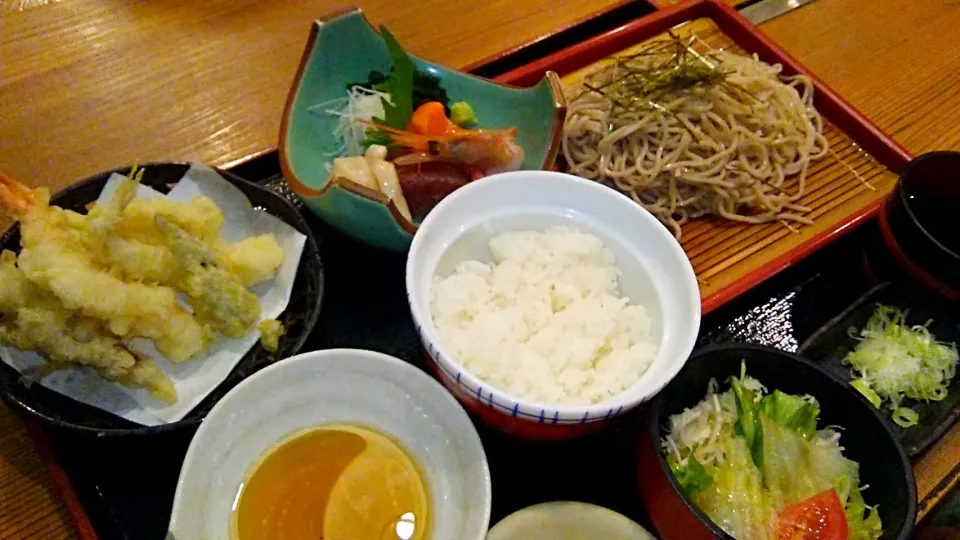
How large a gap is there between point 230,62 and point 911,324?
2180mm

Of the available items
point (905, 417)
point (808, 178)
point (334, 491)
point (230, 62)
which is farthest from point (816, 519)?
point (230, 62)

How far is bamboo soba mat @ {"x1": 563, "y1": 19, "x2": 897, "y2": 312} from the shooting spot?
6.72 feet

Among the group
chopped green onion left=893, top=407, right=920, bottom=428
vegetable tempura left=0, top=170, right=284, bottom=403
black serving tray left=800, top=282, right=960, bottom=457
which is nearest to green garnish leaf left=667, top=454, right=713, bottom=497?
black serving tray left=800, top=282, right=960, bottom=457

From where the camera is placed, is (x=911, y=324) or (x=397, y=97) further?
(x=397, y=97)

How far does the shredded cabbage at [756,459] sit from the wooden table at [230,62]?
431 mm

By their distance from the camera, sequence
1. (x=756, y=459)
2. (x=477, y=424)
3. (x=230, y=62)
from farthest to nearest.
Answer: (x=230, y=62) → (x=477, y=424) → (x=756, y=459)

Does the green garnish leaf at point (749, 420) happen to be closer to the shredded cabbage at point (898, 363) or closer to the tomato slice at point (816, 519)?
the tomato slice at point (816, 519)

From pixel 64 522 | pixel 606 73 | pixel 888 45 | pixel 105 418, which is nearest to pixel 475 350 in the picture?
pixel 105 418

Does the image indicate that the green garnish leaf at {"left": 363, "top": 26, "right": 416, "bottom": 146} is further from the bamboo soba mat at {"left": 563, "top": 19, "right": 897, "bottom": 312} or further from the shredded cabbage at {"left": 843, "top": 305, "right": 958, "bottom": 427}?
the shredded cabbage at {"left": 843, "top": 305, "right": 958, "bottom": 427}

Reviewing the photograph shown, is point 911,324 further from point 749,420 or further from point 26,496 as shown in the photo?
point 26,496

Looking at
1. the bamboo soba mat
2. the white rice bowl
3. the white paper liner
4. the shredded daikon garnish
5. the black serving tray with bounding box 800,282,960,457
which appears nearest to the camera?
the white rice bowl

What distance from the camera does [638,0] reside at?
2.79 meters

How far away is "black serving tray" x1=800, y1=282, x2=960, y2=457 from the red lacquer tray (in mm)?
224

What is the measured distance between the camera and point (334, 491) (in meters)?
1.55
